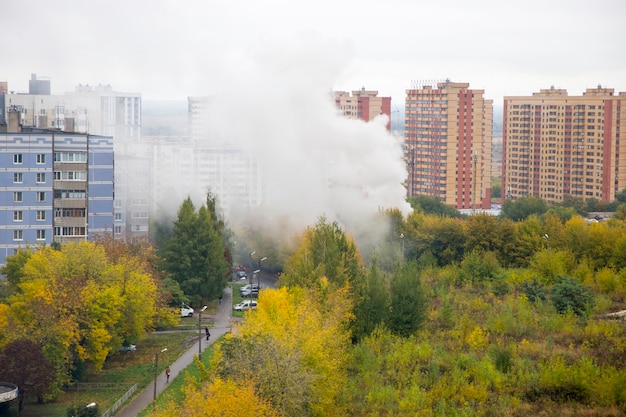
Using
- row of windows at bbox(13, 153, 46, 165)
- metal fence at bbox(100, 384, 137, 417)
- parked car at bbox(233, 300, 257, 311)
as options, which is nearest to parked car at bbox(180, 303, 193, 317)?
parked car at bbox(233, 300, 257, 311)

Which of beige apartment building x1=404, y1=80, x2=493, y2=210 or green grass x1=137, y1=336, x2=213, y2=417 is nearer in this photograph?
green grass x1=137, y1=336, x2=213, y2=417

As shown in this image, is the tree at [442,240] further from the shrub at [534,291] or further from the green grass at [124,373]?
the green grass at [124,373]

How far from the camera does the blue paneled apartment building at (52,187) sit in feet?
112

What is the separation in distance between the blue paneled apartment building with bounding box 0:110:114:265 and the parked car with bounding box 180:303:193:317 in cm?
426

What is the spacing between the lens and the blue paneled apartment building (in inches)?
1348

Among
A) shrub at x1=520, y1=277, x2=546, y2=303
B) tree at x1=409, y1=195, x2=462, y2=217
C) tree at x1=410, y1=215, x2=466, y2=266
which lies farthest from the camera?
tree at x1=409, y1=195, x2=462, y2=217

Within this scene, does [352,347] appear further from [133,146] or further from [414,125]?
[414,125]

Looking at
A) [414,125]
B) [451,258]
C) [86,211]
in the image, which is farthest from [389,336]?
[414,125]

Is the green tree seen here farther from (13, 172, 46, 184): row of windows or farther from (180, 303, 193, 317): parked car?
(13, 172, 46, 184): row of windows

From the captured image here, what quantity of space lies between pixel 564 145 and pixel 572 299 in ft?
137

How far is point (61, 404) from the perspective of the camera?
2198cm

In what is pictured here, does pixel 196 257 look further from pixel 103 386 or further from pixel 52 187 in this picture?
pixel 103 386

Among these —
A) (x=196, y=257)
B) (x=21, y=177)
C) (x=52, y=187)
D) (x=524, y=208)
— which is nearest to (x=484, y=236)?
(x=196, y=257)

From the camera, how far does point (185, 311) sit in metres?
32.7
